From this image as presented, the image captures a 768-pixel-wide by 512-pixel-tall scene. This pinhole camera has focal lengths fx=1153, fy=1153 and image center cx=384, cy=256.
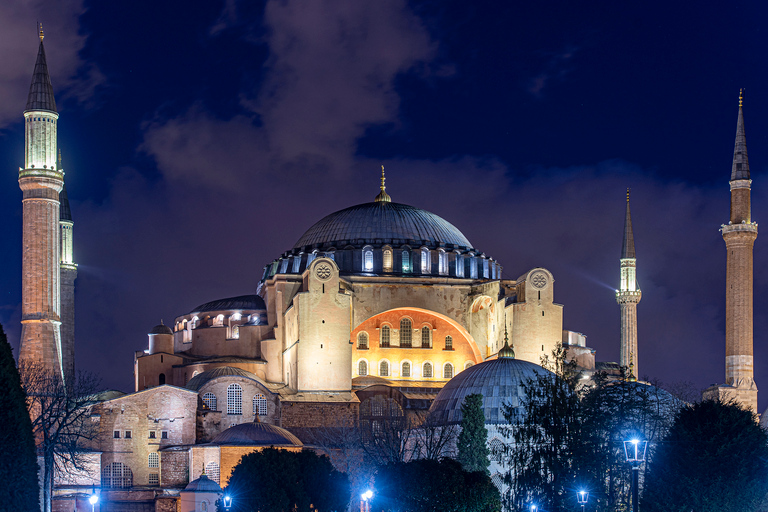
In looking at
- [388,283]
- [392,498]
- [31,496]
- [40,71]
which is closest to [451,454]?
[392,498]

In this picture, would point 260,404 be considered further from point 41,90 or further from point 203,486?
point 41,90

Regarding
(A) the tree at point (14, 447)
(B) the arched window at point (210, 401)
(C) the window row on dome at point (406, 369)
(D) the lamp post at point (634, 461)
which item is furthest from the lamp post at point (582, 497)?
(C) the window row on dome at point (406, 369)

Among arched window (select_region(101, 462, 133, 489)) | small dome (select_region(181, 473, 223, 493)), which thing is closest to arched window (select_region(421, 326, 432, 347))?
small dome (select_region(181, 473, 223, 493))

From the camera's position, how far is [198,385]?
140 ft

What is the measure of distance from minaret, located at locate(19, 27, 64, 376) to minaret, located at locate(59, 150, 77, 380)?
566 centimetres

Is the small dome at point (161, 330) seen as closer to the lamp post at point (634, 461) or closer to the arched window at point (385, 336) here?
the arched window at point (385, 336)

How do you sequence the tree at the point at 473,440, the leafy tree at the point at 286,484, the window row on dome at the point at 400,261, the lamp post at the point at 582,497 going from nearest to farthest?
the lamp post at the point at 582,497 → the leafy tree at the point at 286,484 → the tree at the point at 473,440 → the window row on dome at the point at 400,261

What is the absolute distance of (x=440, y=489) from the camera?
29516 millimetres

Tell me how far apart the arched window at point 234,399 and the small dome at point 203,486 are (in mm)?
4934

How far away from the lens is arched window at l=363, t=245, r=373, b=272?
4931 centimetres

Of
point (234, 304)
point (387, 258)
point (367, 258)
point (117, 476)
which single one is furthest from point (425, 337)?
point (117, 476)

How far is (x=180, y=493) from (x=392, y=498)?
408 inches

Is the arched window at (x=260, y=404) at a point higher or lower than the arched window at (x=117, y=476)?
higher

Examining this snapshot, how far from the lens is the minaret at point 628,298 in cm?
5278
